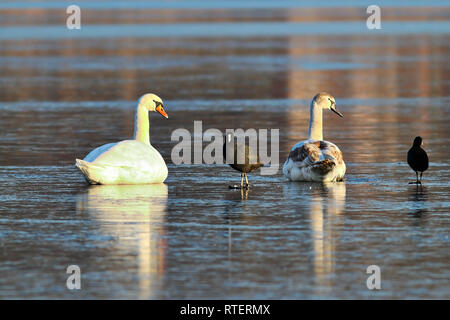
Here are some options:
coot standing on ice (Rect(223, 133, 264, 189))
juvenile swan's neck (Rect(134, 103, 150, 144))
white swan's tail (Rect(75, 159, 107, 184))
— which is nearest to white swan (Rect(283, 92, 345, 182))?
coot standing on ice (Rect(223, 133, 264, 189))

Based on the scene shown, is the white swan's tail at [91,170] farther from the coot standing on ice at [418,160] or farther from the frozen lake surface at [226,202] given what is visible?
the coot standing on ice at [418,160]

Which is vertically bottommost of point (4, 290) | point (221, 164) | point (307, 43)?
point (4, 290)

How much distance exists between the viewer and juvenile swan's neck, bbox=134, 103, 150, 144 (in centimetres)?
1590

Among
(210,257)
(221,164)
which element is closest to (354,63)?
(221,164)

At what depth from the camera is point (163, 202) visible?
13.4 metres

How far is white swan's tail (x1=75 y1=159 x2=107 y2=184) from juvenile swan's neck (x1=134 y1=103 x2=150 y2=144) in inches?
52.0

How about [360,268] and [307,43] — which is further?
[307,43]

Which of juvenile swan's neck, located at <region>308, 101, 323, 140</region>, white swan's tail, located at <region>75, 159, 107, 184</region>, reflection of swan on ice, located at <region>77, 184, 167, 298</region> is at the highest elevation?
juvenile swan's neck, located at <region>308, 101, 323, 140</region>

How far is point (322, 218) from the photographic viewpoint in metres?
12.1

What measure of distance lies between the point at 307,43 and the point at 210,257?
43990 mm

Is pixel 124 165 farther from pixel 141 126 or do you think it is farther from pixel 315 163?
pixel 315 163

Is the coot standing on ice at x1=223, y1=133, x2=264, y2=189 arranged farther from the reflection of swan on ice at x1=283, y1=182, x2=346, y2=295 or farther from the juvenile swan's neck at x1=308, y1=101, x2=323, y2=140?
the juvenile swan's neck at x1=308, y1=101, x2=323, y2=140

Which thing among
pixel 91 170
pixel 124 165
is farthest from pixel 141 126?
pixel 91 170

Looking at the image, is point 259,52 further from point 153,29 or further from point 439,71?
point 153,29
